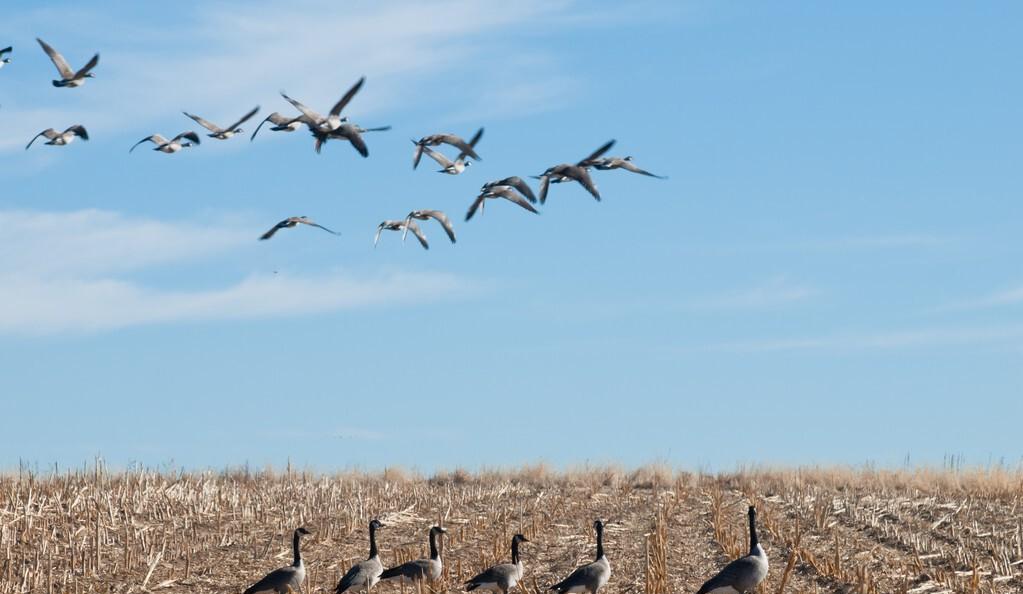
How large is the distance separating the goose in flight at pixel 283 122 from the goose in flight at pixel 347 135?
512 mm

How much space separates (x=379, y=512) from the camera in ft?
81.2

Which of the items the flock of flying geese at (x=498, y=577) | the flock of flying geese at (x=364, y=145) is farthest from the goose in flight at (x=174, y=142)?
the flock of flying geese at (x=498, y=577)

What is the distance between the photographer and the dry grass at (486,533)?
1691 cm

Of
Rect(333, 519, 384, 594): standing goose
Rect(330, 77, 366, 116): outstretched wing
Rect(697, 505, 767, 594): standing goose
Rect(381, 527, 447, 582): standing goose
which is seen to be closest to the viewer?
Rect(697, 505, 767, 594): standing goose

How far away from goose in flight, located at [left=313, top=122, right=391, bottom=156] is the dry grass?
20.0 ft

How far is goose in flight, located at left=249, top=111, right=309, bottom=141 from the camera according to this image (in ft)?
64.2

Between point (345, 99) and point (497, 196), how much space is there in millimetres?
3485

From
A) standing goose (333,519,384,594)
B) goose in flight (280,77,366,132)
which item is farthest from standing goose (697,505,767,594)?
goose in flight (280,77,366,132)

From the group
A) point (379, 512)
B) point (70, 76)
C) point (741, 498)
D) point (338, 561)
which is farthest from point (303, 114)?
point (741, 498)

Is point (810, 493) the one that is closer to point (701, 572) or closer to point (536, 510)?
point (536, 510)

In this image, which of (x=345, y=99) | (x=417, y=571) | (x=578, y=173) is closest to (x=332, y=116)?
(x=345, y=99)

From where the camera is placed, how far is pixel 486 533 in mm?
21969

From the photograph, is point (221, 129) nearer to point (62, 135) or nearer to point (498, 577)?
point (62, 135)

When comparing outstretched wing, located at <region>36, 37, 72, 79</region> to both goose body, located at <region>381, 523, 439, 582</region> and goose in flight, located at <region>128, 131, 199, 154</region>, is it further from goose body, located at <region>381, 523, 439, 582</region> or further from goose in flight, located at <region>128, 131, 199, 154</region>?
goose body, located at <region>381, 523, 439, 582</region>
